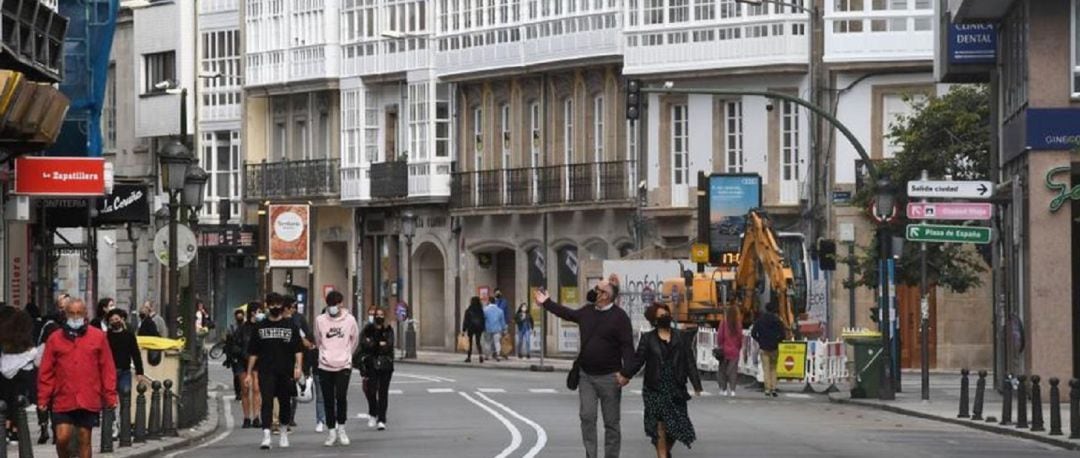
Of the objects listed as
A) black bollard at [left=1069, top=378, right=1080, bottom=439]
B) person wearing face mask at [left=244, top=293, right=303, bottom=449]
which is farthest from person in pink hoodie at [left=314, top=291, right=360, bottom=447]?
black bollard at [left=1069, top=378, right=1080, bottom=439]

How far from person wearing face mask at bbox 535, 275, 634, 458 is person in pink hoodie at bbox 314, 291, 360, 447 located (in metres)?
5.38

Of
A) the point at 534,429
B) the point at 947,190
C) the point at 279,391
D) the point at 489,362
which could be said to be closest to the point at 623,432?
the point at 534,429

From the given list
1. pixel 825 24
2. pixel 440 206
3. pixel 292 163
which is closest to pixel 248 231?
pixel 292 163

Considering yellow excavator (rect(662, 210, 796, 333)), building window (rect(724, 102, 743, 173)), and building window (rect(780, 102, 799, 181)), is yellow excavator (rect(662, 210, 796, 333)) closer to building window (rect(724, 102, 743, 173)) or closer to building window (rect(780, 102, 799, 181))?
building window (rect(780, 102, 799, 181))

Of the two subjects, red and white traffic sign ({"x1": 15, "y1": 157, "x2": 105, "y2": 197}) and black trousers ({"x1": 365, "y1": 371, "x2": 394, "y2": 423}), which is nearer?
black trousers ({"x1": 365, "y1": 371, "x2": 394, "y2": 423})

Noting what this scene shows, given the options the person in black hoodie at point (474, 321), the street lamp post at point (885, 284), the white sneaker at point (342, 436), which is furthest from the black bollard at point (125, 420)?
the person in black hoodie at point (474, 321)

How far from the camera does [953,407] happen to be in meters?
42.2

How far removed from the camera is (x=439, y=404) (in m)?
43.8

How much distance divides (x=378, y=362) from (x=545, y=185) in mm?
37958

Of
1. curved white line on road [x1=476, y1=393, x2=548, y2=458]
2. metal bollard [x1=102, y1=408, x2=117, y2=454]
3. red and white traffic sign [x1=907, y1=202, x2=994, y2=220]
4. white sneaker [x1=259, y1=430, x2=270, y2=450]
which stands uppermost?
red and white traffic sign [x1=907, y1=202, x2=994, y2=220]

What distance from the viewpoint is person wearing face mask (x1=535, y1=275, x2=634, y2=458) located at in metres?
26.8

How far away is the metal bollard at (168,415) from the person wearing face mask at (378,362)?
2.54 meters

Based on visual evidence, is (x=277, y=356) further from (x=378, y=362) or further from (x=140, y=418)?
(x=378, y=362)

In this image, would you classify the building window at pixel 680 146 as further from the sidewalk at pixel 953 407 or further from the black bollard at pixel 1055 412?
the black bollard at pixel 1055 412
